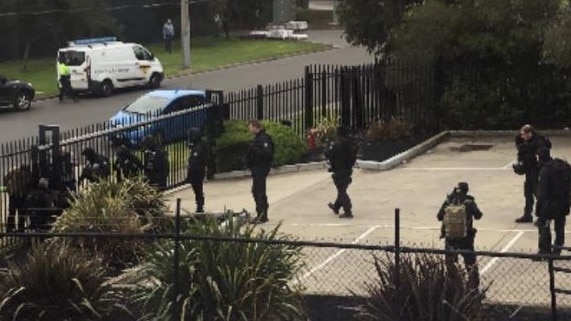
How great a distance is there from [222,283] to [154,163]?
24.5 feet

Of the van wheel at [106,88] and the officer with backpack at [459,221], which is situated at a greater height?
the officer with backpack at [459,221]

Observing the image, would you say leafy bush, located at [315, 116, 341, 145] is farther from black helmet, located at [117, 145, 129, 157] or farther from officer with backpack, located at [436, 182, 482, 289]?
officer with backpack, located at [436, 182, 482, 289]

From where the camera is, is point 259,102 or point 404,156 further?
point 259,102

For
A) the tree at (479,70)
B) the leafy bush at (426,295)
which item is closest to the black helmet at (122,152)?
the leafy bush at (426,295)

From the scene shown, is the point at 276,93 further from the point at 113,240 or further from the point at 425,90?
the point at 113,240

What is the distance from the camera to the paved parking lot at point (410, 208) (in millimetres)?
12219

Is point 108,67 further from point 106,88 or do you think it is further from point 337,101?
point 337,101

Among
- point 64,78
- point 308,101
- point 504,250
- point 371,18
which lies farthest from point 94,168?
point 64,78

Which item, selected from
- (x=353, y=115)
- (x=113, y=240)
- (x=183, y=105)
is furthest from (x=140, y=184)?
(x=183, y=105)

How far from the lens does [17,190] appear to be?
1521cm

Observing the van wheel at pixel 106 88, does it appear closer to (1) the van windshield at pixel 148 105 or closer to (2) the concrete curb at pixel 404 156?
(1) the van windshield at pixel 148 105

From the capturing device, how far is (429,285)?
962cm

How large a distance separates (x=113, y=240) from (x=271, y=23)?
173 ft

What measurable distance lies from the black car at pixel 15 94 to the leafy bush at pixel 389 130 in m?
15.5
